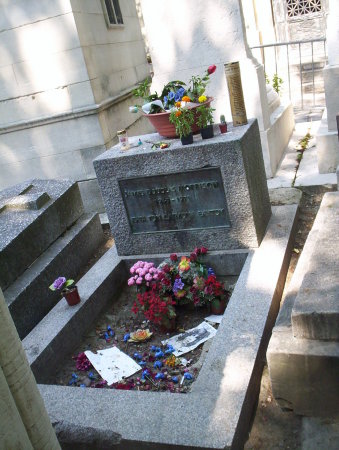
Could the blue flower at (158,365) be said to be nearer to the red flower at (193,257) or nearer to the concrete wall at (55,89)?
the red flower at (193,257)

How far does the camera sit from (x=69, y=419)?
2.70 metres

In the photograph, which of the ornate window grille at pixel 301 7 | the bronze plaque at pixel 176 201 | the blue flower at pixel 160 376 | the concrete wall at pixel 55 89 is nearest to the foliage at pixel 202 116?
the bronze plaque at pixel 176 201

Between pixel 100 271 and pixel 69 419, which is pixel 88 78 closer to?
pixel 100 271

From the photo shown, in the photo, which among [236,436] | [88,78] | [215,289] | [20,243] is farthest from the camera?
[88,78]

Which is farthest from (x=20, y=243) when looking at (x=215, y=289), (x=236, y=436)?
(x=236, y=436)

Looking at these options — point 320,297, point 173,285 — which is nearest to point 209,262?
point 173,285

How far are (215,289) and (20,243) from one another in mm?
1795

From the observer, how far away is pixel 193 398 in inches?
103

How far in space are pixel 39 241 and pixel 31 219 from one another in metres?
0.22

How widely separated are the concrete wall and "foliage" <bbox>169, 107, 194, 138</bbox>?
7.81 ft

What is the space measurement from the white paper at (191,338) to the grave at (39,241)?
1244 millimetres

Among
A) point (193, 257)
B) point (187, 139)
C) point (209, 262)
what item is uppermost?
point (187, 139)

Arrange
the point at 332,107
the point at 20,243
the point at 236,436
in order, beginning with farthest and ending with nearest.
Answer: the point at 332,107, the point at 20,243, the point at 236,436

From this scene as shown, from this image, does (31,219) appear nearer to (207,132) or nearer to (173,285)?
(173,285)
